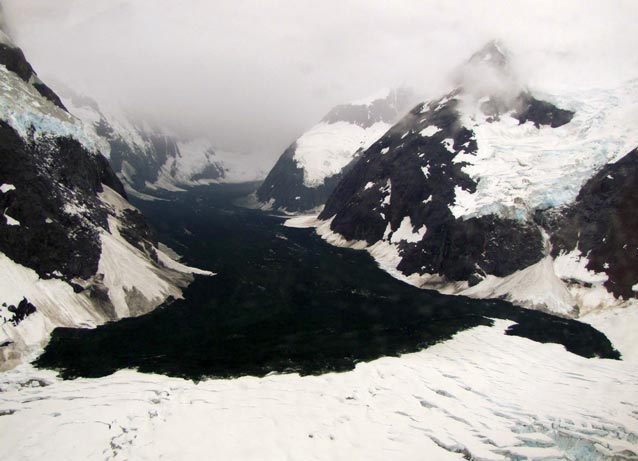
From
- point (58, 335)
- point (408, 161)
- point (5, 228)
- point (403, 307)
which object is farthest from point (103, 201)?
point (408, 161)

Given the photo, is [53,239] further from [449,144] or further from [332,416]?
[449,144]

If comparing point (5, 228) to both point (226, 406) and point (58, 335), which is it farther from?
point (226, 406)

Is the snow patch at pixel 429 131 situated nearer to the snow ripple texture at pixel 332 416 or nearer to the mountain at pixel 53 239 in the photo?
the mountain at pixel 53 239

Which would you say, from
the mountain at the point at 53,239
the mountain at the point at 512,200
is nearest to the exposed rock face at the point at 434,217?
the mountain at the point at 512,200

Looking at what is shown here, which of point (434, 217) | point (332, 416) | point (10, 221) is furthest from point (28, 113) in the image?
point (434, 217)

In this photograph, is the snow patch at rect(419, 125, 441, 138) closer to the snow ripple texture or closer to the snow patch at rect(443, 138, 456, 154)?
the snow patch at rect(443, 138, 456, 154)

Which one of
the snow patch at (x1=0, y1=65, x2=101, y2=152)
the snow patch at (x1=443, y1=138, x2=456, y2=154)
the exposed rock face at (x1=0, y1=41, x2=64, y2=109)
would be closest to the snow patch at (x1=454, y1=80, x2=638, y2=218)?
the snow patch at (x1=443, y1=138, x2=456, y2=154)
